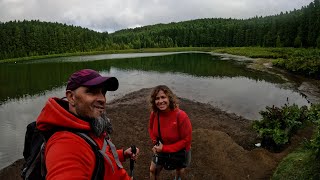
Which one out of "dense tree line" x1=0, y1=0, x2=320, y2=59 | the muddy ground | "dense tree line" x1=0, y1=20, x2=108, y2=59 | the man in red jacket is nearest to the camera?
the man in red jacket

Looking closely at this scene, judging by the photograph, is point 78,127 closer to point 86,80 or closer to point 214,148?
point 86,80

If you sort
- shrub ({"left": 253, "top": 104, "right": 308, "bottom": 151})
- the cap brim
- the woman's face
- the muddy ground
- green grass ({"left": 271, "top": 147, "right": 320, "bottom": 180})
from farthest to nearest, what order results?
shrub ({"left": 253, "top": 104, "right": 308, "bottom": 151})
the muddy ground
green grass ({"left": 271, "top": 147, "right": 320, "bottom": 180})
the woman's face
the cap brim

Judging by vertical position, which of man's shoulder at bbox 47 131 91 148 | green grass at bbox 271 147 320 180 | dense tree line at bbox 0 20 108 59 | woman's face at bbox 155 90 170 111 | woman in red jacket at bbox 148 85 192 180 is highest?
dense tree line at bbox 0 20 108 59

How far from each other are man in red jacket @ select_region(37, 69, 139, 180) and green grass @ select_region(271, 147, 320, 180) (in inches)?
210

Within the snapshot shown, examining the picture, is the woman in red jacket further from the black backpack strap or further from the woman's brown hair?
the black backpack strap

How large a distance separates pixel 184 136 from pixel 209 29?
503ft

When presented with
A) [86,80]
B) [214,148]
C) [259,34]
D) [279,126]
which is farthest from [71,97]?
[259,34]

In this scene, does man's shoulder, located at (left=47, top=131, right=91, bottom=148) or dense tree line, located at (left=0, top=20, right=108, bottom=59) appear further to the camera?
dense tree line, located at (left=0, top=20, right=108, bottom=59)

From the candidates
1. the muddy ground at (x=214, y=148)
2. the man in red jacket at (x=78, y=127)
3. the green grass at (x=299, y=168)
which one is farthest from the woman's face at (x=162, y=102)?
the muddy ground at (x=214, y=148)

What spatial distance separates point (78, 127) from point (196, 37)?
158 m

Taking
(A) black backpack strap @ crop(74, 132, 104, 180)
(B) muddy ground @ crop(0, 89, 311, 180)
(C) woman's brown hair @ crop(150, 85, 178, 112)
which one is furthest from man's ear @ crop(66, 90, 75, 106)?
(B) muddy ground @ crop(0, 89, 311, 180)

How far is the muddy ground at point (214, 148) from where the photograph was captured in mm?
8969

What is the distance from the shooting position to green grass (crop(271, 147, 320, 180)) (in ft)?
21.6

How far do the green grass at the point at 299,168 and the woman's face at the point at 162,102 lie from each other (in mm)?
3599
